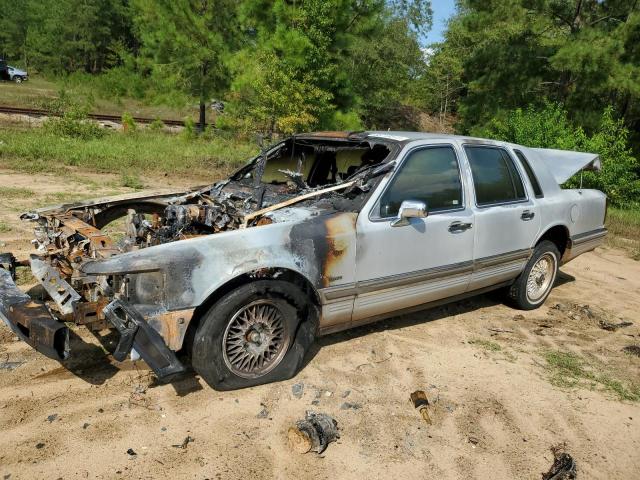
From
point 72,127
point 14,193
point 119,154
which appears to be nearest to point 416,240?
point 14,193

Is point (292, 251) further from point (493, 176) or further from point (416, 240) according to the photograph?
point (493, 176)

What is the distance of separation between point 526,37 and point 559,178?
42.0 ft

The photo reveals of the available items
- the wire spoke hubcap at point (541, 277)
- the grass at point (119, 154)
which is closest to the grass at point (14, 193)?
the grass at point (119, 154)

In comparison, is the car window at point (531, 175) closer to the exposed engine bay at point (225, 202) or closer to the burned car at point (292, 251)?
the burned car at point (292, 251)

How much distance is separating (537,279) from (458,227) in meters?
1.81

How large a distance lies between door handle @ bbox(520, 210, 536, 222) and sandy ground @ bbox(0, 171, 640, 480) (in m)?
1.16

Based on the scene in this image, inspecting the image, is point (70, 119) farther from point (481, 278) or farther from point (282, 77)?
point (481, 278)

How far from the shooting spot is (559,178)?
5.79 metres

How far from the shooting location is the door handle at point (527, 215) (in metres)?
4.94

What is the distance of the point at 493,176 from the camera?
4789mm

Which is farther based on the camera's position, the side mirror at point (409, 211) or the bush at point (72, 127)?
the bush at point (72, 127)

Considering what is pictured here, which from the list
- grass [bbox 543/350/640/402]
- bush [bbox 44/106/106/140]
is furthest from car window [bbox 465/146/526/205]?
bush [bbox 44/106/106/140]

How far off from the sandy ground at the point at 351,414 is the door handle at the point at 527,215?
116cm

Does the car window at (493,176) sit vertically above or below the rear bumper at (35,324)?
above
